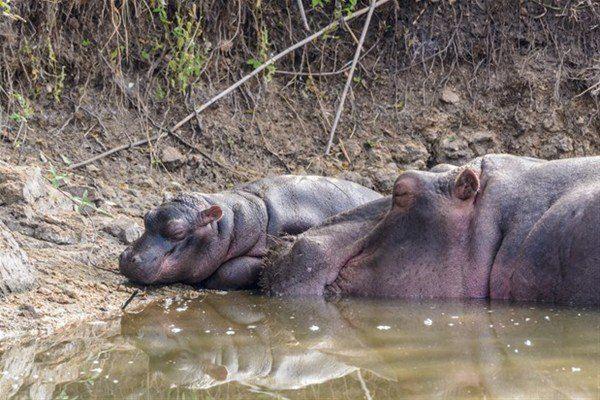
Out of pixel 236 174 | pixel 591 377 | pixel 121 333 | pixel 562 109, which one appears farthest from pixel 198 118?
pixel 591 377

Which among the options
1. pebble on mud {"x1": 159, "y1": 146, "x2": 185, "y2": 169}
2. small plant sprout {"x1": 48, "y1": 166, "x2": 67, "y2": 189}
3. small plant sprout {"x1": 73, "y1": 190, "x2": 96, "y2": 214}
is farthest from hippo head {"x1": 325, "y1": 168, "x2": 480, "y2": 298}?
pebble on mud {"x1": 159, "y1": 146, "x2": 185, "y2": 169}

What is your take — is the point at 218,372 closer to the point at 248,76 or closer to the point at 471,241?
the point at 471,241

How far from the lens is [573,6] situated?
9.64m

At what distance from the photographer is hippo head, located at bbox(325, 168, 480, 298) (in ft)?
18.2

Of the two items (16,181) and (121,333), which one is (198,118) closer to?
(16,181)

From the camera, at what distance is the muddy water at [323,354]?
371 centimetres

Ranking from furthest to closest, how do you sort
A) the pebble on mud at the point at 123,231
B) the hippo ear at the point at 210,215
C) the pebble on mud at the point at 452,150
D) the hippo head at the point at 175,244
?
the pebble on mud at the point at 452,150 → the pebble on mud at the point at 123,231 → the hippo ear at the point at 210,215 → the hippo head at the point at 175,244

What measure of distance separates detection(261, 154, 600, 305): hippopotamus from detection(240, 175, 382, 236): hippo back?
115 centimetres

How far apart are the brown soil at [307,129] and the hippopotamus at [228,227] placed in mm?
447

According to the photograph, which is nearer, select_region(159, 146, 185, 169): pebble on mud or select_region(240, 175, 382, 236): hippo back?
select_region(240, 175, 382, 236): hippo back

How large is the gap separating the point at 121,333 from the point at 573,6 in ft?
Answer: 20.3

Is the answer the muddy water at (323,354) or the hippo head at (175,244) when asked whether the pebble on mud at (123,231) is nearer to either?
the hippo head at (175,244)

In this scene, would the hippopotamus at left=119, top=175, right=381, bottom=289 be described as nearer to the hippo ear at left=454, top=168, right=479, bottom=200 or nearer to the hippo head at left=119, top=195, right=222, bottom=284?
the hippo head at left=119, top=195, right=222, bottom=284

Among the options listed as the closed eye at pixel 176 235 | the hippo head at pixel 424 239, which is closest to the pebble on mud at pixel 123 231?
the closed eye at pixel 176 235
